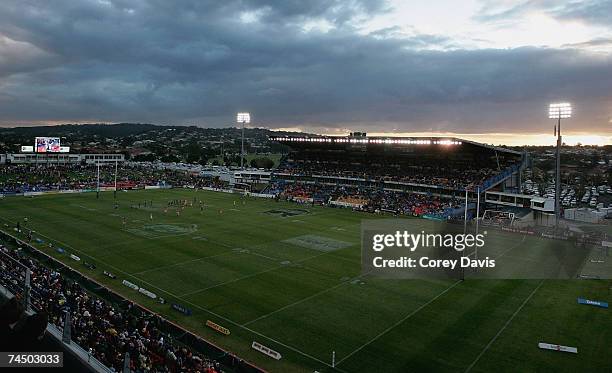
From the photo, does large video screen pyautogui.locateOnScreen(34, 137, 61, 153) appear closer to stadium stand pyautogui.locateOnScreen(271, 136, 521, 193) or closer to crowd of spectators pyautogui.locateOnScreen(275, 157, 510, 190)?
stadium stand pyautogui.locateOnScreen(271, 136, 521, 193)

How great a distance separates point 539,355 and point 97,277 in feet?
90.7

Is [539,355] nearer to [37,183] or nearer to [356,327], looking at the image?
[356,327]

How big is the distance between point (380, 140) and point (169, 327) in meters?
61.7

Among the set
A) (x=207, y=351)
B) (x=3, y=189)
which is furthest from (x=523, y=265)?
(x=3, y=189)

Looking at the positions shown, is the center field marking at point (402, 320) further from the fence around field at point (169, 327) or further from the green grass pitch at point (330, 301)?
the fence around field at point (169, 327)

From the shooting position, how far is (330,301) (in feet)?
92.9

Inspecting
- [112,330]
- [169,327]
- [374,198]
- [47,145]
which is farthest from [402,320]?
[47,145]

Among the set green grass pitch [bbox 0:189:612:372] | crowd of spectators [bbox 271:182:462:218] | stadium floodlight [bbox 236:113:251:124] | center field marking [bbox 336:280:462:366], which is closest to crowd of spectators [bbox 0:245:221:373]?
green grass pitch [bbox 0:189:612:372]

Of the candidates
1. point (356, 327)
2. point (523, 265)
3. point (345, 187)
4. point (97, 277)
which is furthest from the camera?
point (345, 187)

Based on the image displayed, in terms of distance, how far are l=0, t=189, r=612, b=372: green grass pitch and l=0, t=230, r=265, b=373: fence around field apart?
134cm

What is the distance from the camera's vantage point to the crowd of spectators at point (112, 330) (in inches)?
688

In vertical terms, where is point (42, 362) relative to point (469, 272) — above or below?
above

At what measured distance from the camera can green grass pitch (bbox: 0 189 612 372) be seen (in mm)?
21422

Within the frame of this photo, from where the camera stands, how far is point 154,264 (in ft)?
116
